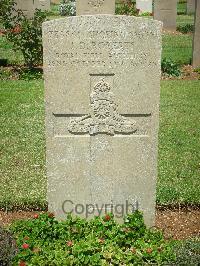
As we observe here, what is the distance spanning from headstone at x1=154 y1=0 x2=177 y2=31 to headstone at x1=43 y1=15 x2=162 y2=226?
15.1m

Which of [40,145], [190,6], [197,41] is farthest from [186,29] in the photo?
[40,145]

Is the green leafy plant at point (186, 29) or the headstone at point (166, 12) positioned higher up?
the headstone at point (166, 12)

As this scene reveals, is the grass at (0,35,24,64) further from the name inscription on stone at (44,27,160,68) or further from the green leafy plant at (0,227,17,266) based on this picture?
the green leafy plant at (0,227,17,266)

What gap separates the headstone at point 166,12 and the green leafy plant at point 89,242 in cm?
1528

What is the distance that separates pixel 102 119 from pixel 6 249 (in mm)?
1332

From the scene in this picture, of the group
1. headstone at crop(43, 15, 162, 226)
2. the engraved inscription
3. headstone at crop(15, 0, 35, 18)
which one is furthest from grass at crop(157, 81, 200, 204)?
headstone at crop(15, 0, 35, 18)

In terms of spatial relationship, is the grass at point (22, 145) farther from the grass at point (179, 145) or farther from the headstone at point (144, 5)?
the headstone at point (144, 5)

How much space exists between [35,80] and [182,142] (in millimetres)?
5051

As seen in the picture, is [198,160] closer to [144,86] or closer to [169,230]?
[169,230]

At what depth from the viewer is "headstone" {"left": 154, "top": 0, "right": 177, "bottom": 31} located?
1818 centimetres

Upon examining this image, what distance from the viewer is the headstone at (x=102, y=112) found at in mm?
3684

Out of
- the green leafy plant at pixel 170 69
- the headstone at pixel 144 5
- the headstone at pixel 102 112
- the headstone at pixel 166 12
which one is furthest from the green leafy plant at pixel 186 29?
the headstone at pixel 102 112

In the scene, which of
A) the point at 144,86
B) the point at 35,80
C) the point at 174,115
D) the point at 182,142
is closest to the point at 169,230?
the point at 144,86

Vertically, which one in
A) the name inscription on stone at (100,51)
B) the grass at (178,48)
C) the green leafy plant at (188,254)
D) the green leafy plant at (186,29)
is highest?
the green leafy plant at (186,29)
